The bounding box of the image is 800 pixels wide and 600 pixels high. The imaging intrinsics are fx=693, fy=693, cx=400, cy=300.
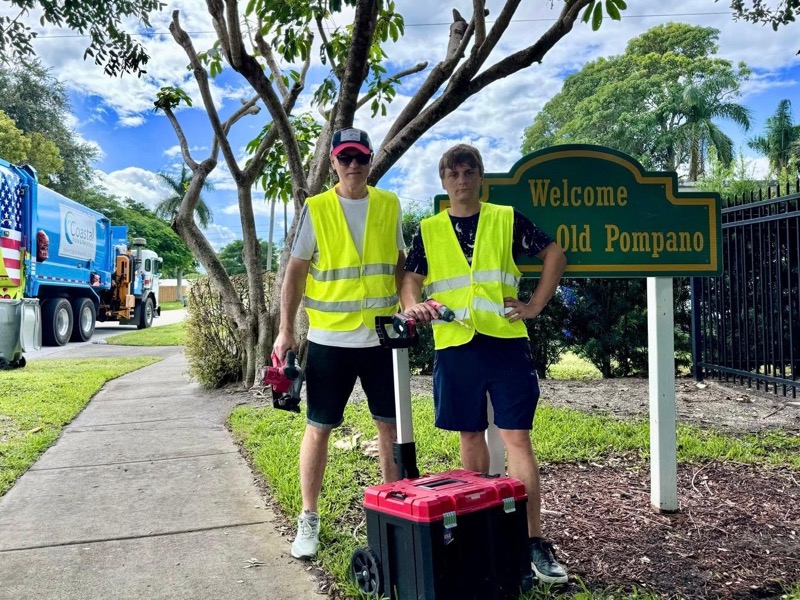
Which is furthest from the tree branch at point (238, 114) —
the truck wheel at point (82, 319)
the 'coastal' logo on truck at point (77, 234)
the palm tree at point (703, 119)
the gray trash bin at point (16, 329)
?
the palm tree at point (703, 119)

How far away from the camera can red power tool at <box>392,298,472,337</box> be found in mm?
2758

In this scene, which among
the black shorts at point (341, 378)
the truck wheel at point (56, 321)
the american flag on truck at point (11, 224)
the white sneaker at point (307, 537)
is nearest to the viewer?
the black shorts at point (341, 378)

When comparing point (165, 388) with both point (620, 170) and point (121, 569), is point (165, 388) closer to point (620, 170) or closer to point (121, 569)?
point (121, 569)

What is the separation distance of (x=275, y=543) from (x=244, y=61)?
454 cm

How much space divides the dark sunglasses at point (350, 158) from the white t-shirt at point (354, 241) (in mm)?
165

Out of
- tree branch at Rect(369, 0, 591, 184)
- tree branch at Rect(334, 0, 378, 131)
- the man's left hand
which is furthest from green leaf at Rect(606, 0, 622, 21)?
the man's left hand

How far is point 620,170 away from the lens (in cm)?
371

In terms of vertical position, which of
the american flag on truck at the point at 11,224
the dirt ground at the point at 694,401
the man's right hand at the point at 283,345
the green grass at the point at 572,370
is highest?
the american flag on truck at the point at 11,224

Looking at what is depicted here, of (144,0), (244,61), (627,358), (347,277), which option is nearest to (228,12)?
(244,61)

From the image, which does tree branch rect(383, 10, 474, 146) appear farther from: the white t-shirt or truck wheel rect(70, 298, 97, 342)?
truck wheel rect(70, 298, 97, 342)

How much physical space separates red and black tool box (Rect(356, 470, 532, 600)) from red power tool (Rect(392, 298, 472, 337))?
23.1 inches

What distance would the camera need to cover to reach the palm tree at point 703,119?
33219mm

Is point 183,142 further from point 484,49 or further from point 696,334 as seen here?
point 696,334

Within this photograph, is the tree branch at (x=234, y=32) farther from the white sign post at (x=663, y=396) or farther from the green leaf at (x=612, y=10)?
the white sign post at (x=663, y=396)
